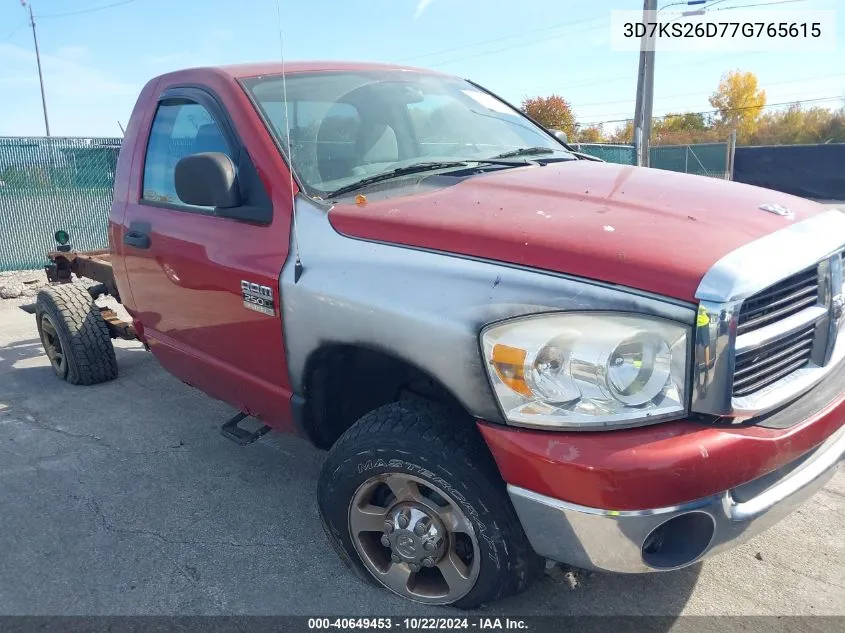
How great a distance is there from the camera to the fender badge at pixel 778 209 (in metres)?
2.24

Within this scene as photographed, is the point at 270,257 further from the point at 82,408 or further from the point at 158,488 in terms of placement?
the point at 82,408

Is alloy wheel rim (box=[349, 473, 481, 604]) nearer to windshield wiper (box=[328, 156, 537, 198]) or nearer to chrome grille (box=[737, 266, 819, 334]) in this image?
chrome grille (box=[737, 266, 819, 334])

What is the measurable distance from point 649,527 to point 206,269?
207cm

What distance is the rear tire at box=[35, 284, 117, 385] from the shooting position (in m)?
4.75

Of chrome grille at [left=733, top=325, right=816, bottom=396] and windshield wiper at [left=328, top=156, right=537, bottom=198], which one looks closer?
chrome grille at [left=733, top=325, right=816, bottom=396]

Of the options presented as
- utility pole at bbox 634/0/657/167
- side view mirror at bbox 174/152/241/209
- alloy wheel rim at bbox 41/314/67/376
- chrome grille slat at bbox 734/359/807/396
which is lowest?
alloy wheel rim at bbox 41/314/67/376

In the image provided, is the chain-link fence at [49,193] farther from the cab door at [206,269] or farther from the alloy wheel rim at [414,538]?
the alloy wheel rim at [414,538]

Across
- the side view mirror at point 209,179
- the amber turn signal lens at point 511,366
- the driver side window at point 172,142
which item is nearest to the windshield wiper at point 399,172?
the side view mirror at point 209,179

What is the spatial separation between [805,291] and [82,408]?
4.26 m

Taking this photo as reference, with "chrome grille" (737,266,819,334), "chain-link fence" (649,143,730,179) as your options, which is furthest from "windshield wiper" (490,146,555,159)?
"chain-link fence" (649,143,730,179)

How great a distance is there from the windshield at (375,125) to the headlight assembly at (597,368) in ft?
3.94

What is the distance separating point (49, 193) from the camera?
9.95 m

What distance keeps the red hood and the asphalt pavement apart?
3.81 ft

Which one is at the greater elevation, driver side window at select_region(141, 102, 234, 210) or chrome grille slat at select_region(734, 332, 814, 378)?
driver side window at select_region(141, 102, 234, 210)
